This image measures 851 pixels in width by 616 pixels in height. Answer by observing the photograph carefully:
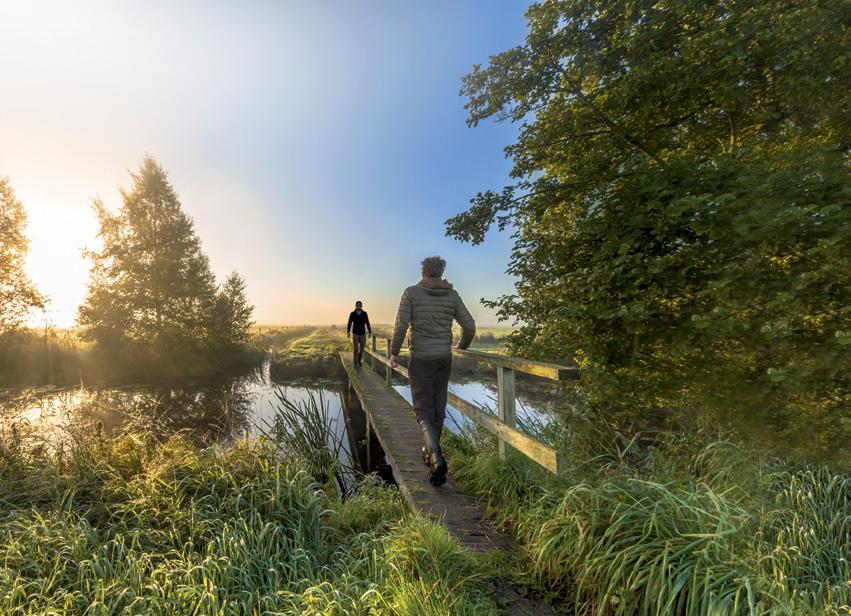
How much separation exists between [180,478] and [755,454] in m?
5.92

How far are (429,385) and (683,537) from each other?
231cm

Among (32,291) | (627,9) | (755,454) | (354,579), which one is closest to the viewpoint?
(354,579)

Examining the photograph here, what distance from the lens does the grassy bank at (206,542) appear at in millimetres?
2221

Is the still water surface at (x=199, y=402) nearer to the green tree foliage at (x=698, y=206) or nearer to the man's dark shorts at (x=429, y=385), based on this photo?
the green tree foliage at (x=698, y=206)

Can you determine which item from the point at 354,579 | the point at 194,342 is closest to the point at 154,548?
the point at 354,579

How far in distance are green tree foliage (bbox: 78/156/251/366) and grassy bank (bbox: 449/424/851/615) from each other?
66.1ft

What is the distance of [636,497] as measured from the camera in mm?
2346

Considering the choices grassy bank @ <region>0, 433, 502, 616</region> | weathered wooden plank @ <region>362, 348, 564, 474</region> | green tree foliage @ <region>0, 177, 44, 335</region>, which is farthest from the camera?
green tree foliage @ <region>0, 177, 44, 335</region>

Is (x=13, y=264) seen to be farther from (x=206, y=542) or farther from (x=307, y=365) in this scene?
(x=206, y=542)

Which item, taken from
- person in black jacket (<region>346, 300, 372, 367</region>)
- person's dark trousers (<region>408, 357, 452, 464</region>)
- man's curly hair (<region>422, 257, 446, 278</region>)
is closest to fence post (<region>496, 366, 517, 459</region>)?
person's dark trousers (<region>408, 357, 452, 464</region>)

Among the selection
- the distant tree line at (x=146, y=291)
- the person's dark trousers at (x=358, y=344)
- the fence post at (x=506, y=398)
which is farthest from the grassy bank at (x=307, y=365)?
the fence post at (x=506, y=398)

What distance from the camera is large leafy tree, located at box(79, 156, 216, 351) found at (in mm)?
17688

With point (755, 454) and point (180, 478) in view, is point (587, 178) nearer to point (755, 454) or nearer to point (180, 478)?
point (755, 454)

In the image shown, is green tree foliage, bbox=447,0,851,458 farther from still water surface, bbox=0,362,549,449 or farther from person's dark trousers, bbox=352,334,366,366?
person's dark trousers, bbox=352,334,366,366
